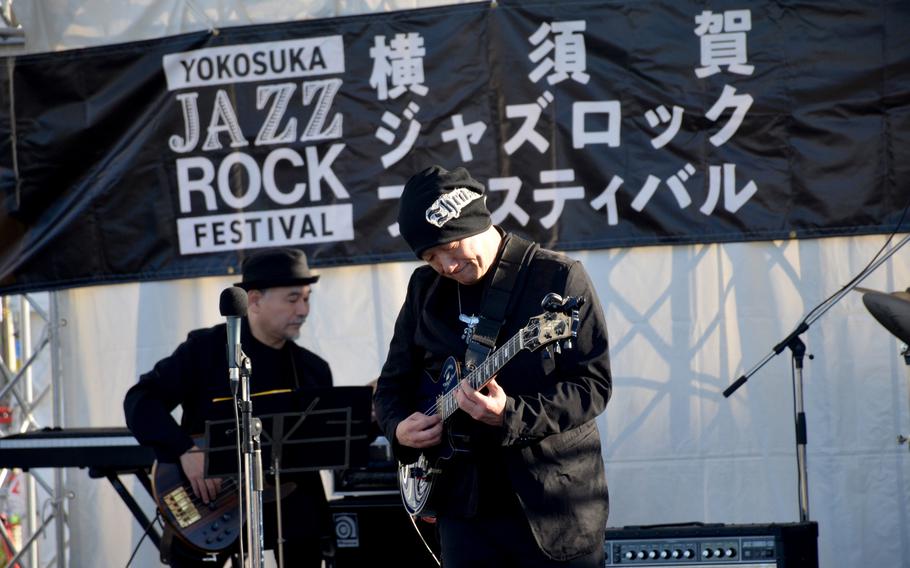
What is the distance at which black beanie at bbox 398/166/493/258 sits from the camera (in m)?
3.17

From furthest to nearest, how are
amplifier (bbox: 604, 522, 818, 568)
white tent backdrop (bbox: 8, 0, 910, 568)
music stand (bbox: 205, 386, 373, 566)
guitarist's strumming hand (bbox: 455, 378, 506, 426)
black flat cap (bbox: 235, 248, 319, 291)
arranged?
white tent backdrop (bbox: 8, 0, 910, 568) < black flat cap (bbox: 235, 248, 319, 291) < amplifier (bbox: 604, 522, 818, 568) < music stand (bbox: 205, 386, 373, 566) < guitarist's strumming hand (bbox: 455, 378, 506, 426)

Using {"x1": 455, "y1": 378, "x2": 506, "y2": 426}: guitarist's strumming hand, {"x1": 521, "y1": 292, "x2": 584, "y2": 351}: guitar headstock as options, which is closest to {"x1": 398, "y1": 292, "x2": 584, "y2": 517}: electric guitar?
{"x1": 521, "y1": 292, "x2": 584, "y2": 351}: guitar headstock

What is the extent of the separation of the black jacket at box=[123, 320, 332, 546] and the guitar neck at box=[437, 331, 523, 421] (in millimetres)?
1839

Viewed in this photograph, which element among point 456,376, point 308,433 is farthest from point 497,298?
point 308,433

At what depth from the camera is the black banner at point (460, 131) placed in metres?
5.79

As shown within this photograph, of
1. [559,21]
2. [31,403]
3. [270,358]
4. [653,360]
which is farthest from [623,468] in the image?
[31,403]

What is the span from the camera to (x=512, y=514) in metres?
3.16

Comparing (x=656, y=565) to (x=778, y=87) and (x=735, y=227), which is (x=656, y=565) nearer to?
(x=735, y=227)

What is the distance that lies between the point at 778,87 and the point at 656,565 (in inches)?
105

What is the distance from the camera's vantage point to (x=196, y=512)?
486 centimetres

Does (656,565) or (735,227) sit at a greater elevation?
(735,227)

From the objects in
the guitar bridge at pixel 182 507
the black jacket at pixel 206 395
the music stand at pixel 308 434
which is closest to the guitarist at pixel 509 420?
the music stand at pixel 308 434

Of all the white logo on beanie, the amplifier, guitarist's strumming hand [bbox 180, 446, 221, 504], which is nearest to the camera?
the white logo on beanie

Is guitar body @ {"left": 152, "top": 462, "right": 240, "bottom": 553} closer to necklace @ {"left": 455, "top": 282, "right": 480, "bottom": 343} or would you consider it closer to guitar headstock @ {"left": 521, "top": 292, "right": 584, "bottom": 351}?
necklace @ {"left": 455, "top": 282, "right": 480, "bottom": 343}
